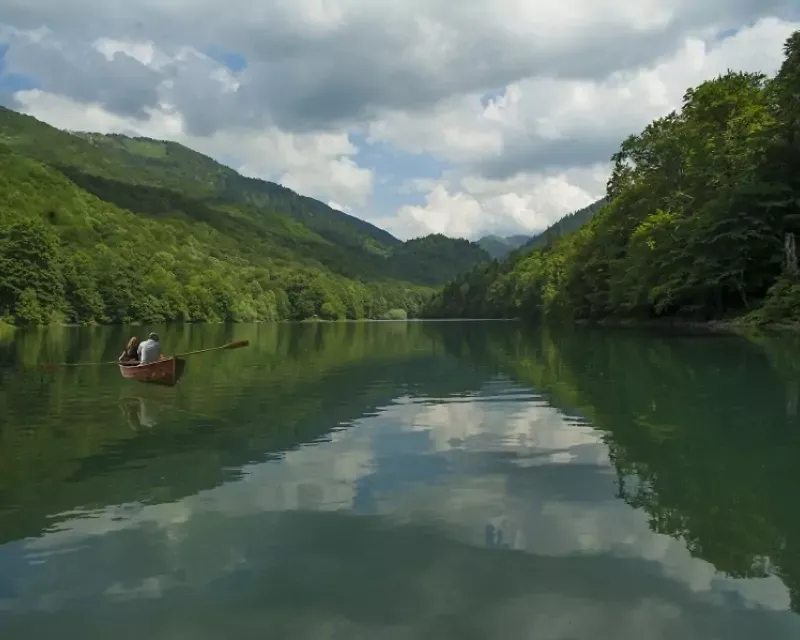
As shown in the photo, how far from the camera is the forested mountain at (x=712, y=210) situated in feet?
203

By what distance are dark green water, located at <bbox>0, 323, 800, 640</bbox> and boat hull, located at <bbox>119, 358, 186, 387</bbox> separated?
3444 mm

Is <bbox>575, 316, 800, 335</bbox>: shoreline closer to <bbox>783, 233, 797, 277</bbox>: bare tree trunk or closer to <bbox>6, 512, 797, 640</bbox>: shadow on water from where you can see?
<bbox>783, 233, 797, 277</bbox>: bare tree trunk

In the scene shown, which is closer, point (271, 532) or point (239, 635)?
point (239, 635)

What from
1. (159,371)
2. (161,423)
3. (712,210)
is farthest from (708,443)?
(712,210)

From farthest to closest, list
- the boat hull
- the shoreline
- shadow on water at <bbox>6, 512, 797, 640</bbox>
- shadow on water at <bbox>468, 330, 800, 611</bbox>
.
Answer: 1. the shoreline
2. the boat hull
3. shadow on water at <bbox>468, 330, 800, 611</bbox>
4. shadow on water at <bbox>6, 512, 797, 640</bbox>

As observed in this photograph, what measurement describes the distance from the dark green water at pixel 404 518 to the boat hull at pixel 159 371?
3.44 metres

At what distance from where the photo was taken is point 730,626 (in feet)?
23.7

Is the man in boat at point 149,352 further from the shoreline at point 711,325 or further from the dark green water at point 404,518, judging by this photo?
the shoreline at point 711,325

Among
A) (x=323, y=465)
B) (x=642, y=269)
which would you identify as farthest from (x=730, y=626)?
(x=642, y=269)

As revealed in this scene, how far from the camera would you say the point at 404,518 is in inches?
433

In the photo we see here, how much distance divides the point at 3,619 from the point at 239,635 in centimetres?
253

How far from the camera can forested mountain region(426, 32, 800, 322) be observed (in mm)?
61969

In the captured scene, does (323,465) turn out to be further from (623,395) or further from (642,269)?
(642,269)

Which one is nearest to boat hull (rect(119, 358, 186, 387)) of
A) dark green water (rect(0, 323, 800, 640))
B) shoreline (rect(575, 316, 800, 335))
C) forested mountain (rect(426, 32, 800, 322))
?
dark green water (rect(0, 323, 800, 640))
